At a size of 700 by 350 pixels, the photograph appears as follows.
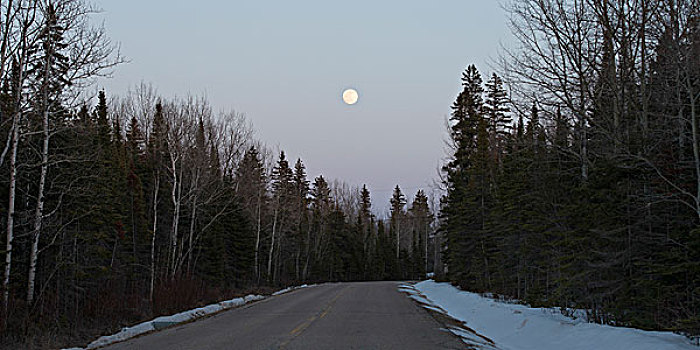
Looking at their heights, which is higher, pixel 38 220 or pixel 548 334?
pixel 38 220

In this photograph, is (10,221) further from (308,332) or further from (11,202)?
(308,332)

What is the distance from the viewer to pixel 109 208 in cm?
2295

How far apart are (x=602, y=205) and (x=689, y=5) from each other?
15.1ft

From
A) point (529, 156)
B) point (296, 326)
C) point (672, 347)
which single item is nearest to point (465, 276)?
point (529, 156)

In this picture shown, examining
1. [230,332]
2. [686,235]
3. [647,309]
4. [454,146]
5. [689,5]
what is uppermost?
[454,146]

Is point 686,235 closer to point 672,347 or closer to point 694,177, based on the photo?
point 694,177

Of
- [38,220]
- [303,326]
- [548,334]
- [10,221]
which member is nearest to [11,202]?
[10,221]

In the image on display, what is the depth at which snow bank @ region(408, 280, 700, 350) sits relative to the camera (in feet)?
29.0

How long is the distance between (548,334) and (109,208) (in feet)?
59.8

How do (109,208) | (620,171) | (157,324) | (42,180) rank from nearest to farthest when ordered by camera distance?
(620,171) < (157,324) < (42,180) < (109,208)

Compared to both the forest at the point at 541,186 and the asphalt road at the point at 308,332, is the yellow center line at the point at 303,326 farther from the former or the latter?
the forest at the point at 541,186

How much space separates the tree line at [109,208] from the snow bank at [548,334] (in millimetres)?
9551

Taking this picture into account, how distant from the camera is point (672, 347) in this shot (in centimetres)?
804

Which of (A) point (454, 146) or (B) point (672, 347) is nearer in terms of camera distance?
(B) point (672, 347)
